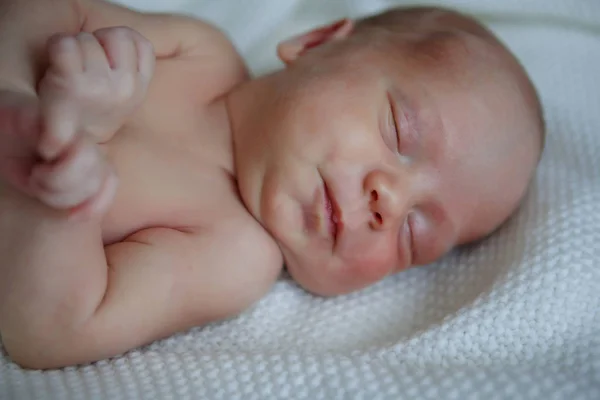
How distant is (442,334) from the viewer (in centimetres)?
93

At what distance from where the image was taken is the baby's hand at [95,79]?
25.3 inches

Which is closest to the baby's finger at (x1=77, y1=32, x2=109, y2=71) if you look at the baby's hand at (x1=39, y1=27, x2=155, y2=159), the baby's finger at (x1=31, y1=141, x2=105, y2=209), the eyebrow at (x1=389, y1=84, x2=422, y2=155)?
the baby's hand at (x1=39, y1=27, x2=155, y2=159)

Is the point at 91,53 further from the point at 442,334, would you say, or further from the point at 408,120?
the point at 442,334

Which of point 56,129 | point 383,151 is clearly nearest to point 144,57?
point 56,129

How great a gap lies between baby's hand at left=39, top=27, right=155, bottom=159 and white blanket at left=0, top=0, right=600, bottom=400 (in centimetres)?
30

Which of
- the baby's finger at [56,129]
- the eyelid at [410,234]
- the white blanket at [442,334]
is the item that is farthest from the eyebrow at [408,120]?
the baby's finger at [56,129]

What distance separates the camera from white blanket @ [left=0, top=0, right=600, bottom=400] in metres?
0.80

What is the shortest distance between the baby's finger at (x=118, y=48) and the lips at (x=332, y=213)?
35cm

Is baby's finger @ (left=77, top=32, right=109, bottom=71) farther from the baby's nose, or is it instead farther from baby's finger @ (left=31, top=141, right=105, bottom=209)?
the baby's nose

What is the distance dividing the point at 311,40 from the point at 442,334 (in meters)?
0.55

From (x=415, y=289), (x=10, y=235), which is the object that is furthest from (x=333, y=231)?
(x=10, y=235)

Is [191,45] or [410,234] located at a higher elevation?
[191,45]

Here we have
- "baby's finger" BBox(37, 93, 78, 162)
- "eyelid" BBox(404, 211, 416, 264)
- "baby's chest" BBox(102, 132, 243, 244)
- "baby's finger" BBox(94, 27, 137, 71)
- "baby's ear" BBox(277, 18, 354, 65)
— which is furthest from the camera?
"baby's ear" BBox(277, 18, 354, 65)

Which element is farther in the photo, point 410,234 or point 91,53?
point 410,234
